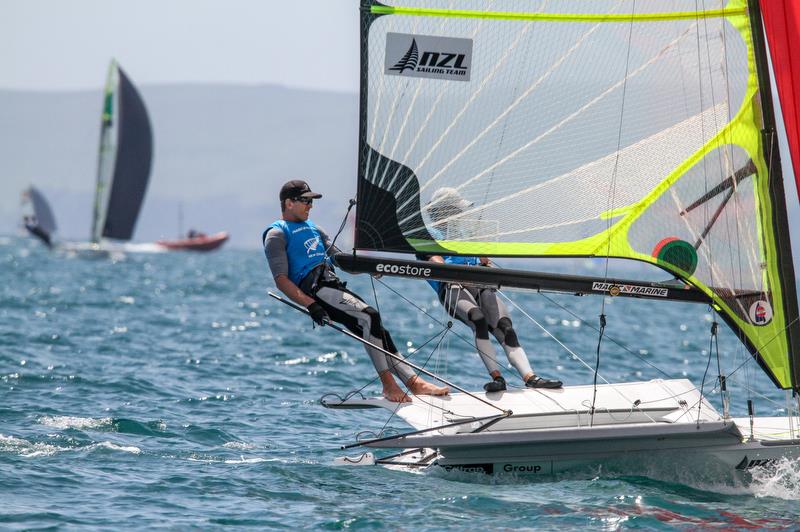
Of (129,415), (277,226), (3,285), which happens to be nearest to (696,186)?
(277,226)

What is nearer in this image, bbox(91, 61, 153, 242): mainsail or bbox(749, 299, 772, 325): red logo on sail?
bbox(749, 299, 772, 325): red logo on sail

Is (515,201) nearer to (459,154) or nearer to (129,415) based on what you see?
(459,154)

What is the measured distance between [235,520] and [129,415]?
11.1ft

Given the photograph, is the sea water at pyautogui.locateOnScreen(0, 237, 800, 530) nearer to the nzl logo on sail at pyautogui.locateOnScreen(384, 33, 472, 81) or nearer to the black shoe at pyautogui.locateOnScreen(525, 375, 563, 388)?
the black shoe at pyautogui.locateOnScreen(525, 375, 563, 388)

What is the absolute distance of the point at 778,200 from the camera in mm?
7574

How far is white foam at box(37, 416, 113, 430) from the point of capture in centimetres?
901

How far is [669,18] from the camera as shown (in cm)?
760

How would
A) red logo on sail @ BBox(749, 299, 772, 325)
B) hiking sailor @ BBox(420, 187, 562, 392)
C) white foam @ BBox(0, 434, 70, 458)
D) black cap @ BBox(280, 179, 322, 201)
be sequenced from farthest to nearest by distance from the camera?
hiking sailor @ BBox(420, 187, 562, 392), black cap @ BBox(280, 179, 322, 201), white foam @ BBox(0, 434, 70, 458), red logo on sail @ BBox(749, 299, 772, 325)

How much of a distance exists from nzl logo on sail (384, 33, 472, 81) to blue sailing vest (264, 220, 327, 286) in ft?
4.88

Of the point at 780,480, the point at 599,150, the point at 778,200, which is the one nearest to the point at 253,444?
the point at 599,150

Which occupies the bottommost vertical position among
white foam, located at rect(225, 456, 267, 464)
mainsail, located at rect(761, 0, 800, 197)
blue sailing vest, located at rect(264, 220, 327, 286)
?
white foam, located at rect(225, 456, 267, 464)

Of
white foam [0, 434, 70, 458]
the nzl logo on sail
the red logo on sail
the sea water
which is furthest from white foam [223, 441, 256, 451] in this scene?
the red logo on sail

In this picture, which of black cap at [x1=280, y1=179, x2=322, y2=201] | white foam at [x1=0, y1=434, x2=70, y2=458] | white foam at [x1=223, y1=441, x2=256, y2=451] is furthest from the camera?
white foam at [x1=223, y1=441, x2=256, y2=451]

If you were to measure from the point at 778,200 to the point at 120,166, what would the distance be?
44664 millimetres
